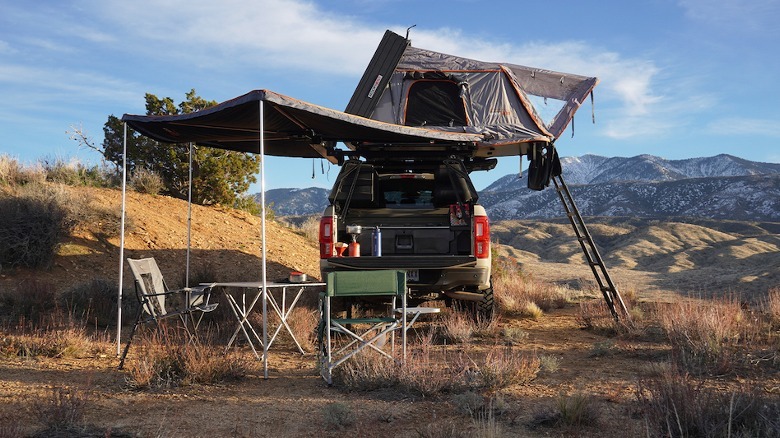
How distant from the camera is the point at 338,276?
5.80m

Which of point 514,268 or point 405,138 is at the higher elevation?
point 405,138

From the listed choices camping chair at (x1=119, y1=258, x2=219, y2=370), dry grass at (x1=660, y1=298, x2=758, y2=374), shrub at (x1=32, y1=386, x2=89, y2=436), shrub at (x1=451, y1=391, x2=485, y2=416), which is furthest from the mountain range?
shrub at (x1=32, y1=386, x2=89, y2=436)

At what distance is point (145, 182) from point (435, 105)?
717 cm

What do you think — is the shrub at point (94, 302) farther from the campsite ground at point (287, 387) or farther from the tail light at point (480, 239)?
the tail light at point (480, 239)

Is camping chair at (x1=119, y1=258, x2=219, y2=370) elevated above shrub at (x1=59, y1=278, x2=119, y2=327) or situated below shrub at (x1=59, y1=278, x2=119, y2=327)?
above

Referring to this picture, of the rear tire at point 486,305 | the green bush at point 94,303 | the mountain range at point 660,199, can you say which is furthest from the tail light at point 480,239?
the mountain range at point 660,199

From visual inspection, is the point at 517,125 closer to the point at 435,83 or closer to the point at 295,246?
the point at 435,83

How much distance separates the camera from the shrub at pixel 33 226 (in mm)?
10898

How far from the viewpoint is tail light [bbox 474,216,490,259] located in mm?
7668

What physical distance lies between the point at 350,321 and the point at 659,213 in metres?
79.2

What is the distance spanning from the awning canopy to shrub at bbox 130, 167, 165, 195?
611cm

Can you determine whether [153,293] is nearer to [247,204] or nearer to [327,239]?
[327,239]

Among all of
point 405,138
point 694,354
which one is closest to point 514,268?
point 405,138

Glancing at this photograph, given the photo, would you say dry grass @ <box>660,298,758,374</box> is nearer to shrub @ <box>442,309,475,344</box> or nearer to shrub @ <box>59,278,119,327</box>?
shrub @ <box>442,309,475,344</box>
